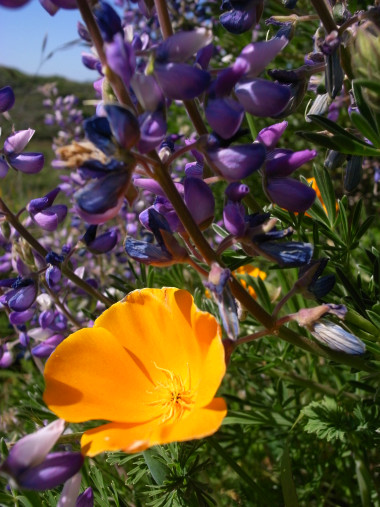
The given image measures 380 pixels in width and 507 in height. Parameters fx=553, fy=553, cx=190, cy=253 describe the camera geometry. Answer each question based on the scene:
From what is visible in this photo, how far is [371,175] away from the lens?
134 inches

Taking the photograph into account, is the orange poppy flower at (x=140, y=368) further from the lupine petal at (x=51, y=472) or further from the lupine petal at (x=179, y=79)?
the lupine petal at (x=179, y=79)

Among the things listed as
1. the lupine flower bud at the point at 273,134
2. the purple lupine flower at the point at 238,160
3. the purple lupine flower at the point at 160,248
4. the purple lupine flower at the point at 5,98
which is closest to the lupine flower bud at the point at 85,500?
the purple lupine flower at the point at 160,248

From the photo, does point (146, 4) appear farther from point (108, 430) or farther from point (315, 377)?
point (315, 377)

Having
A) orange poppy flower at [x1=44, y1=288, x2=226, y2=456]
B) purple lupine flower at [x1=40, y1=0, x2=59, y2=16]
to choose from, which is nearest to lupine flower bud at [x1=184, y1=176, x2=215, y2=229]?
orange poppy flower at [x1=44, y1=288, x2=226, y2=456]

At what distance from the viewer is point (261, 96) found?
40.3 inches

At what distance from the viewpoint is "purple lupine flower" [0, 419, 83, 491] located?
3.07ft

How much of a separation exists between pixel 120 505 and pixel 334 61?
120 cm

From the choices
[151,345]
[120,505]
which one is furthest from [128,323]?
[120,505]

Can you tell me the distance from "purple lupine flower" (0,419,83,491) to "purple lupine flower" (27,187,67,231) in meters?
0.76

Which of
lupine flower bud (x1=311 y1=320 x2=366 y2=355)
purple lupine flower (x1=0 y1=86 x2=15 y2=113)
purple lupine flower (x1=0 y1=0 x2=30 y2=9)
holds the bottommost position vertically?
lupine flower bud (x1=311 y1=320 x2=366 y2=355)

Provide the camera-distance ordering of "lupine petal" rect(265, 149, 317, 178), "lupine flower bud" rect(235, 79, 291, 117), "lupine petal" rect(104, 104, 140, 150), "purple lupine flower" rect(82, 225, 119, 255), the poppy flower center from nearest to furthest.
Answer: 1. "lupine petal" rect(104, 104, 140, 150)
2. "lupine flower bud" rect(235, 79, 291, 117)
3. "lupine petal" rect(265, 149, 317, 178)
4. the poppy flower center
5. "purple lupine flower" rect(82, 225, 119, 255)

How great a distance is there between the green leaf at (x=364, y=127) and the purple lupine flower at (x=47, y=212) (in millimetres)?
919

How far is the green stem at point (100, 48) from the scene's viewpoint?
969 mm

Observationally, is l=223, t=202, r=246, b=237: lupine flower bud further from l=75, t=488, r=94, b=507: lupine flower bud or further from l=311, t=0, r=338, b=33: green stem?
l=75, t=488, r=94, b=507: lupine flower bud
